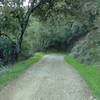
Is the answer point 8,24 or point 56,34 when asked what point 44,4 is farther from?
point 56,34

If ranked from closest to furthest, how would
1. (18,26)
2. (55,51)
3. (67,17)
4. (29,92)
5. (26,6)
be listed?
(29,92), (18,26), (26,6), (67,17), (55,51)

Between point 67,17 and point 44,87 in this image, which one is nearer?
point 44,87

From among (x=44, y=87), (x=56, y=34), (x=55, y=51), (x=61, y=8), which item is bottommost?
(x=55, y=51)

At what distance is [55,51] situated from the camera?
5931 centimetres

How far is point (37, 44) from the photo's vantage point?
58562 millimetres

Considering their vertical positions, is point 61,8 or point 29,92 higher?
point 61,8

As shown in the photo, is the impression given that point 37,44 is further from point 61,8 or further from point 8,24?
point 8,24

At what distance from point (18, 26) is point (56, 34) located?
31483 millimetres

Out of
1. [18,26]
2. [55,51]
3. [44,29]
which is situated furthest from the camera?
[55,51]

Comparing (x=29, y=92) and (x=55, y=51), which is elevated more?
(x=29, y=92)

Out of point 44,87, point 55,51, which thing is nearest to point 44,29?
point 55,51

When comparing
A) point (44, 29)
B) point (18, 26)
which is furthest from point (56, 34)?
point (18, 26)

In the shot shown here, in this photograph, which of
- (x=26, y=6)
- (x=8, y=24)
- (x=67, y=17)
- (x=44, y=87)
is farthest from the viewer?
(x=67, y=17)

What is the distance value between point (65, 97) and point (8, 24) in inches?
593
